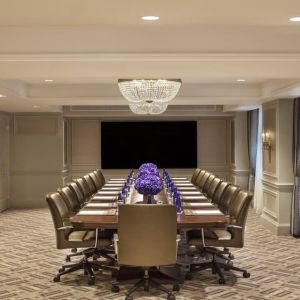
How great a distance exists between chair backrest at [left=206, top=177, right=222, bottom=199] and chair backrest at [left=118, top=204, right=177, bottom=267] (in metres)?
3.06

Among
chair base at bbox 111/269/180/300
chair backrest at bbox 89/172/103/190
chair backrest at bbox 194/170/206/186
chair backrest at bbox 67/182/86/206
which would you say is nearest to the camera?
chair base at bbox 111/269/180/300

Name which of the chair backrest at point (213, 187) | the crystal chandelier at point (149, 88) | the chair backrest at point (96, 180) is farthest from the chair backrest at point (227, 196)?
the chair backrest at point (96, 180)

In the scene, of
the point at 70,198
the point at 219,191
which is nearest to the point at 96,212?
the point at 70,198

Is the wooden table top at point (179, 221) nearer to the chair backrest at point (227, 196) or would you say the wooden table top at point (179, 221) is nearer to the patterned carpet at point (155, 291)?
the patterned carpet at point (155, 291)

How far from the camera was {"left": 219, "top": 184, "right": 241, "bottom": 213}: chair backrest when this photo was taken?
649cm

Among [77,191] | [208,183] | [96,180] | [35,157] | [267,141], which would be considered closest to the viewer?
[77,191]

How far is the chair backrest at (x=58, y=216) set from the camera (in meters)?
5.50

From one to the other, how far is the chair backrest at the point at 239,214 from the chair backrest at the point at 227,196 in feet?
1.13

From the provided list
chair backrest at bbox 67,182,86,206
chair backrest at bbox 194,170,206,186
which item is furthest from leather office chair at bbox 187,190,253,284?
chair backrest at bbox 194,170,206,186

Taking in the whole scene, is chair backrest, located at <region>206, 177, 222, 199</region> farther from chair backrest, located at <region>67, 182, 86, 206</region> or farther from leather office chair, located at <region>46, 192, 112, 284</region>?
leather office chair, located at <region>46, 192, 112, 284</region>

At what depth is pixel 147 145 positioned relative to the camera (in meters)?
12.7

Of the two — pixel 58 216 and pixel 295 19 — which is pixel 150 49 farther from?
pixel 58 216

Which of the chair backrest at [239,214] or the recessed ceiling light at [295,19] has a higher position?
the recessed ceiling light at [295,19]

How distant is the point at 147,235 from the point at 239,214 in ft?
4.52
